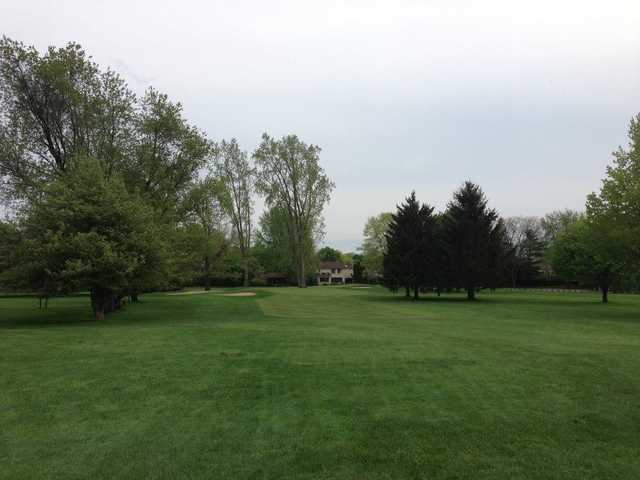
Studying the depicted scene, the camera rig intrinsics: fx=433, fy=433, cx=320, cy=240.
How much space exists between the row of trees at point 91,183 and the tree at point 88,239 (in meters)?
0.05

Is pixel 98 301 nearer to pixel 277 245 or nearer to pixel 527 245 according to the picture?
pixel 277 245

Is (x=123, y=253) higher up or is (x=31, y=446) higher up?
(x=123, y=253)

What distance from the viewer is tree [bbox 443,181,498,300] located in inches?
1505

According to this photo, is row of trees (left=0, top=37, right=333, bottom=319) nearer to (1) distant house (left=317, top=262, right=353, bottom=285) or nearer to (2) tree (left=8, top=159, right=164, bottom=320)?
(2) tree (left=8, top=159, right=164, bottom=320)

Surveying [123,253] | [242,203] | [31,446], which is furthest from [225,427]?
[242,203]

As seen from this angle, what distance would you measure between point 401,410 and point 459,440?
114cm

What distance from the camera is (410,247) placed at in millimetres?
40531

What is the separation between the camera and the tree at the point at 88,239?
686 inches

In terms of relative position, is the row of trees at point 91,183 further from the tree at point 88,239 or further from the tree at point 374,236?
the tree at point 374,236

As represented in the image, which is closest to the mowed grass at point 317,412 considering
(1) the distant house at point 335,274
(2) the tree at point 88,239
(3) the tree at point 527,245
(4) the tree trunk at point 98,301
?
(2) the tree at point 88,239

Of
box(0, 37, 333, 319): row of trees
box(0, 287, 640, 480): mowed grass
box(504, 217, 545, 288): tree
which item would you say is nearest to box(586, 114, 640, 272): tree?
box(0, 287, 640, 480): mowed grass

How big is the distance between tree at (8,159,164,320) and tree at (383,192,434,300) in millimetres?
25396

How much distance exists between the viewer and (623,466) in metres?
4.54

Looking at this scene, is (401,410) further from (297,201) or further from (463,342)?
(297,201)
